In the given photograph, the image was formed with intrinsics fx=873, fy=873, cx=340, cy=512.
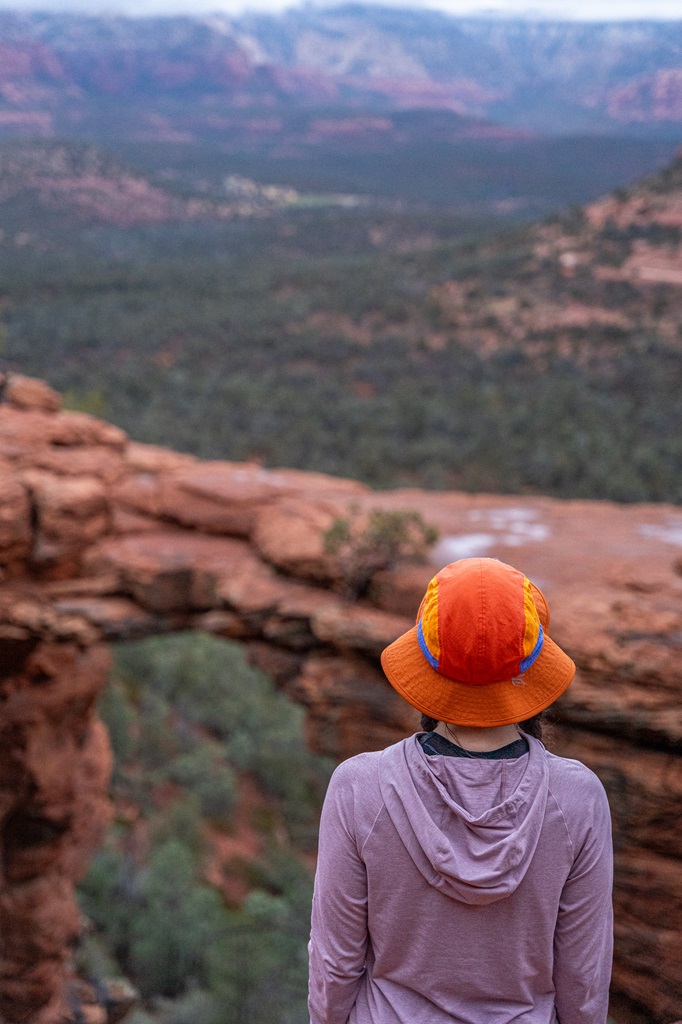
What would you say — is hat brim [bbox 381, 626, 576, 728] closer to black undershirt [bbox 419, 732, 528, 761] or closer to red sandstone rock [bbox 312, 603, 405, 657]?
black undershirt [bbox 419, 732, 528, 761]

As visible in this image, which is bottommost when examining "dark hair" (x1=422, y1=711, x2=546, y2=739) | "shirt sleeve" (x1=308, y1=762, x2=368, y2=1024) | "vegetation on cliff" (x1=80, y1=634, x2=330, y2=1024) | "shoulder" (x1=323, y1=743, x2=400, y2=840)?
"vegetation on cliff" (x1=80, y1=634, x2=330, y2=1024)

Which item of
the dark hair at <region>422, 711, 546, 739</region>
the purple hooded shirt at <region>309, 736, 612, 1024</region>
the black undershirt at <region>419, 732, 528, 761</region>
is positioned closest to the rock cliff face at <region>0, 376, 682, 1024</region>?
the purple hooded shirt at <region>309, 736, 612, 1024</region>

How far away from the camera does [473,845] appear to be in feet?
5.49

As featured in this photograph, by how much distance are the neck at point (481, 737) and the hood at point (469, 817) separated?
0.04 metres

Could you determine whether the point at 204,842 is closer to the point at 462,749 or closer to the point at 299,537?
the point at 299,537

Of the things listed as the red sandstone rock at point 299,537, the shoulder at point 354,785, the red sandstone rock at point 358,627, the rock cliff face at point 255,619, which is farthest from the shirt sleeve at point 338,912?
the red sandstone rock at point 299,537

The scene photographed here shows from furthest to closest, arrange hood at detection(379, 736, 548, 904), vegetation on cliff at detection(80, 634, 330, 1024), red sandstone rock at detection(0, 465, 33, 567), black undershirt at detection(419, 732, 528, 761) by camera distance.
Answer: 1. vegetation on cliff at detection(80, 634, 330, 1024)
2. red sandstone rock at detection(0, 465, 33, 567)
3. black undershirt at detection(419, 732, 528, 761)
4. hood at detection(379, 736, 548, 904)

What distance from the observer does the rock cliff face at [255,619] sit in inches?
163

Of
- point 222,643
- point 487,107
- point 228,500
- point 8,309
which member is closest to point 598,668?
point 228,500

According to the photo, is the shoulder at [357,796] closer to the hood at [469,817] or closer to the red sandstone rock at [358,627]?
the hood at [469,817]

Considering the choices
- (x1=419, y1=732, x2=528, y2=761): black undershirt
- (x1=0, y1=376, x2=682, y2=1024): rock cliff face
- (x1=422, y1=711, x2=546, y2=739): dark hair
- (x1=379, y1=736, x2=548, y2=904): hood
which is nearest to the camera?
(x1=379, y1=736, x2=548, y2=904): hood

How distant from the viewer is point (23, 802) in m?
6.64

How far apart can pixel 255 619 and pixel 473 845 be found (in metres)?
4.36

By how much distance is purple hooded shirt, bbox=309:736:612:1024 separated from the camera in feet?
5.52
